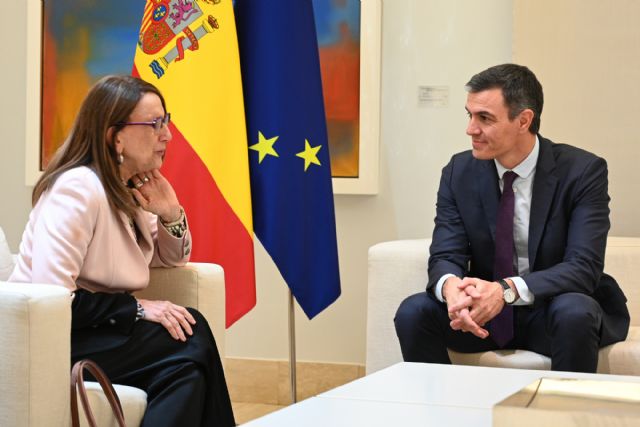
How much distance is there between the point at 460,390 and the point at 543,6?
2.72 meters

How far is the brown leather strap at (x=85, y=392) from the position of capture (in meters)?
2.29

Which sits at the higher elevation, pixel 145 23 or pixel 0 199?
pixel 145 23

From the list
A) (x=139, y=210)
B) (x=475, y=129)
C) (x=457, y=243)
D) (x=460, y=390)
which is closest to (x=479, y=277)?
(x=457, y=243)

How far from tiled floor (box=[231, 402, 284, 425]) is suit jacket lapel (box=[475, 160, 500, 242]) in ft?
4.88

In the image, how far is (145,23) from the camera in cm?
370

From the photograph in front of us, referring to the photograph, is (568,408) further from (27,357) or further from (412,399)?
(27,357)

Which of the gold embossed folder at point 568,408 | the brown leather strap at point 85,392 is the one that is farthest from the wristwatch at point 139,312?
the gold embossed folder at point 568,408

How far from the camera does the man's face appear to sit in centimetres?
330

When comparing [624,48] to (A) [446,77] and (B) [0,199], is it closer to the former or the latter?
(A) [446,77]

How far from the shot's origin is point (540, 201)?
3256mm

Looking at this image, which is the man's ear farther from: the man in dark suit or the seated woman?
the seated woman

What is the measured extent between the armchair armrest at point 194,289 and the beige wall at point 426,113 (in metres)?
1.49

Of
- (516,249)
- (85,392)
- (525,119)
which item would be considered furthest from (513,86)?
(85,392)

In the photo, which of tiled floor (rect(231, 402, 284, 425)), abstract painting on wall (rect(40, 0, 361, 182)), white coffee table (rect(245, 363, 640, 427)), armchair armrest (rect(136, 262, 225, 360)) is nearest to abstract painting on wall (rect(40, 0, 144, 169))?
abstract painting on wall (rect(40, 0, 361, 182))
